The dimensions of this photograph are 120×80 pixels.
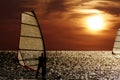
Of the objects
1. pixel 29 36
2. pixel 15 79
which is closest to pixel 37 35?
pixel 29 36

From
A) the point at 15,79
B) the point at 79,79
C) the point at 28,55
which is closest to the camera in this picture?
the point at 28,55

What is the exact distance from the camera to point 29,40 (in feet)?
87.5

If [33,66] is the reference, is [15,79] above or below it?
below

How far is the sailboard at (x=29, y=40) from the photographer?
85.1ft

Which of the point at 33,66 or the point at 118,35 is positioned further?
the point at 118,35

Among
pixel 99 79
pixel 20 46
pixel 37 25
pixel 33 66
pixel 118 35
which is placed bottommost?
pixel 99 79

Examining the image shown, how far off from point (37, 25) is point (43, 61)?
407cm

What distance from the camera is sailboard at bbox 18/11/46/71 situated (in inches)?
1021

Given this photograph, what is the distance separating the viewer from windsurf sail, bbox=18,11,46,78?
1021 inches

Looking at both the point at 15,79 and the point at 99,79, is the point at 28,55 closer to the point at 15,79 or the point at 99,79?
the point at 15,79

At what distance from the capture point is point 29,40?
26656mm

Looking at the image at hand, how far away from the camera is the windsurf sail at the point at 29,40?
25938 millimetres

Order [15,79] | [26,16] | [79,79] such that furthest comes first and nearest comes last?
1. [79,79]
2. [15,79]
3. [26,16]

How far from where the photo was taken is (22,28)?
26453 millimetres
